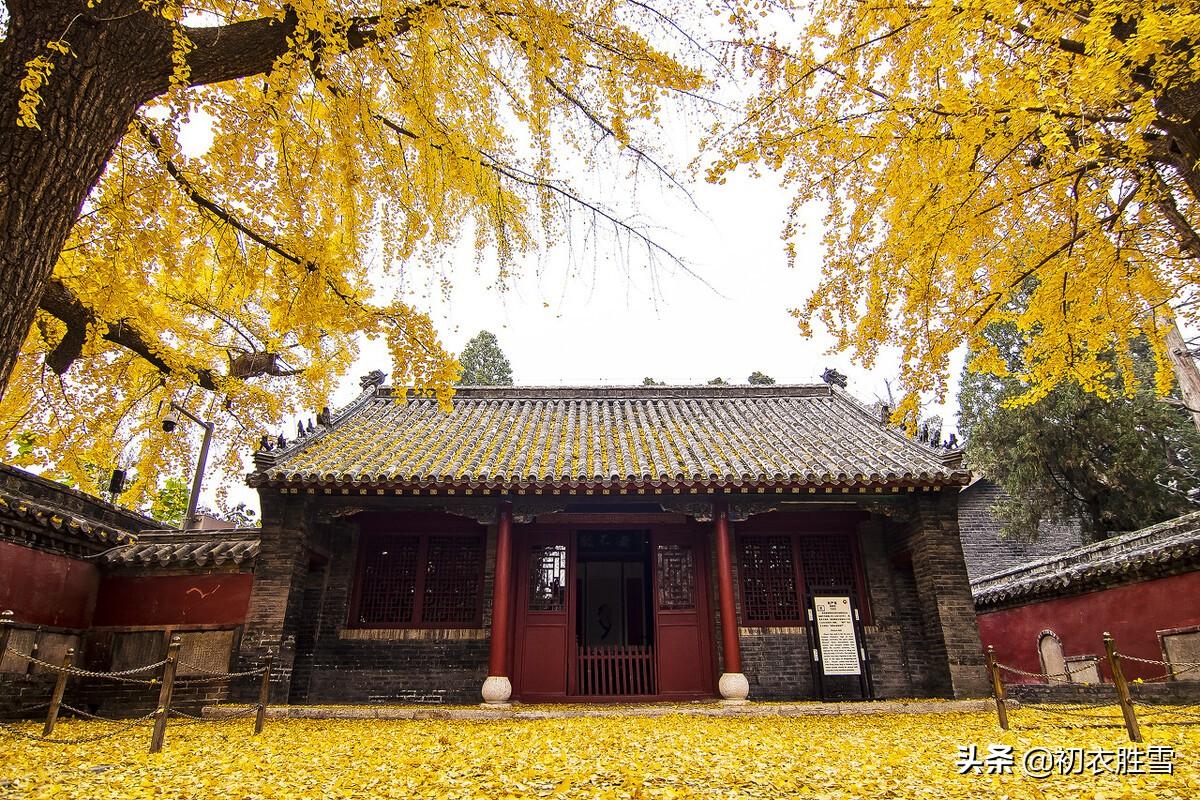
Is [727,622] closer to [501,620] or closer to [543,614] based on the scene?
[543,614]

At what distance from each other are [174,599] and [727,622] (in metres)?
7.77

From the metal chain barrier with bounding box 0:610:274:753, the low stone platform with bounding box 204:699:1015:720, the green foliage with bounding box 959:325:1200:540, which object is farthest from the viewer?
the green foliage with bounding box 959:325:1200:540

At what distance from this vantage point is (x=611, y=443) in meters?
10.8

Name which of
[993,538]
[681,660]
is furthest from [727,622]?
[993,538]

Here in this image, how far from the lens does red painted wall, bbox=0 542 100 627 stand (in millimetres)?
7773

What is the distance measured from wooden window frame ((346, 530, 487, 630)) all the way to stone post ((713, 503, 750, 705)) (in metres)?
3.51

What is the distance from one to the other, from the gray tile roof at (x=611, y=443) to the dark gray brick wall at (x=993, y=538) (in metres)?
9.19

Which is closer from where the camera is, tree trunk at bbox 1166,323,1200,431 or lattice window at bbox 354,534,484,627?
lattice window at bbox 354,534,484,627

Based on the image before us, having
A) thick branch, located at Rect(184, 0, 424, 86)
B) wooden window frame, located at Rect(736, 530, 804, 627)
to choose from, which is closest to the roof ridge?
wooden window frame, located at Rect(736, 530, 804, 627)

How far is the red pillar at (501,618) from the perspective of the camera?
8156 millimetres

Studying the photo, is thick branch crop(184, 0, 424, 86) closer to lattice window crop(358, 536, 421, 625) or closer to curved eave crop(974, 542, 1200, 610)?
lattice window crop(358, 536, 421, 625)

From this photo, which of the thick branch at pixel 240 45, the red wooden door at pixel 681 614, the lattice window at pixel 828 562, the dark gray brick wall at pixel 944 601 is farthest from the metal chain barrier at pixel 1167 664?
the thick branch at pixel 240 45

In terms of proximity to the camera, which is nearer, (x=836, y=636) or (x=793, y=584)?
(x=836, y=636)

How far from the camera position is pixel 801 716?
7.62 metres
